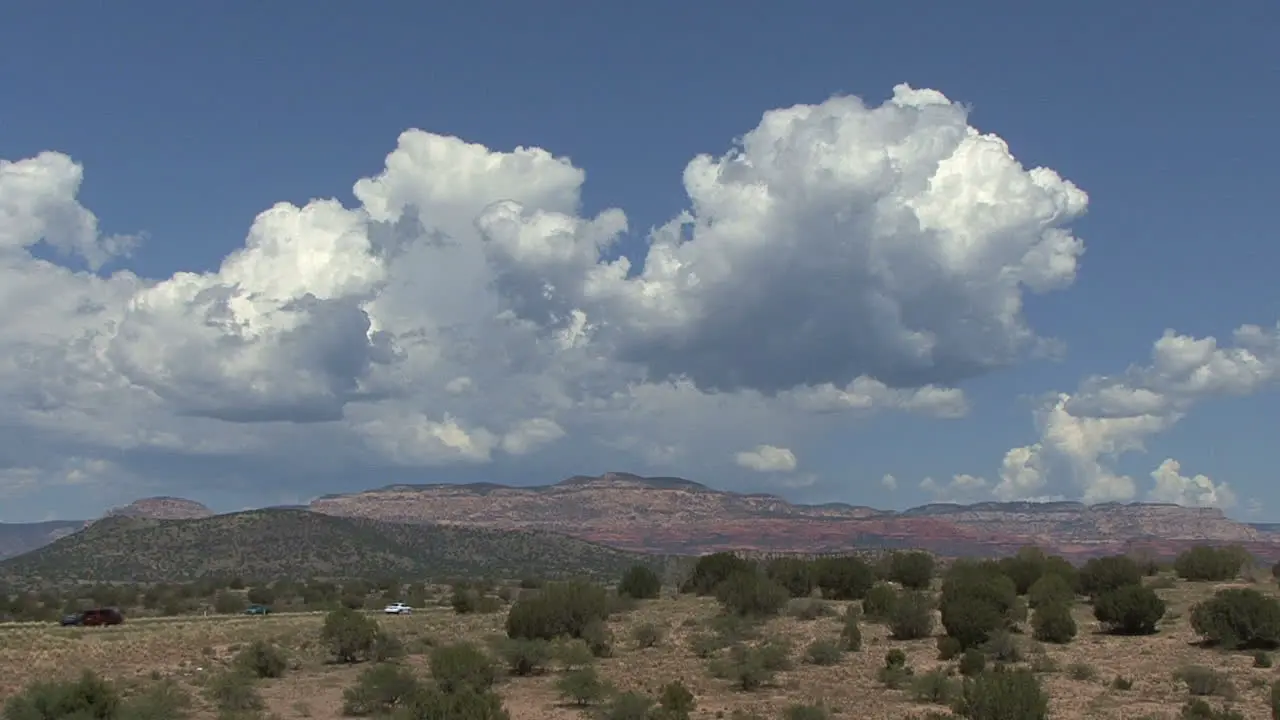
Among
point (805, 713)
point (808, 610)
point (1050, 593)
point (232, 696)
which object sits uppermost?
point (1050, 593)

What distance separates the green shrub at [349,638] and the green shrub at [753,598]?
18.8 meters

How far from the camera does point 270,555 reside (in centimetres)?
17612

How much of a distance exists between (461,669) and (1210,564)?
1931 inches

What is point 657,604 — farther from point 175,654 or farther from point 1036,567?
point 175,654

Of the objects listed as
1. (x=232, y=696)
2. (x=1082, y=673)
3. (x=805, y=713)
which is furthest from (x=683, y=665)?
(x=232, y=696)

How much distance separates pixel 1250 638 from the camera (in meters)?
51.1

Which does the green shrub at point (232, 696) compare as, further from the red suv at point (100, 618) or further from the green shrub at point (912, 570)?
the green shrub at point (912, 570)

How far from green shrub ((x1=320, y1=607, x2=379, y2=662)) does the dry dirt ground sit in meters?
0.97

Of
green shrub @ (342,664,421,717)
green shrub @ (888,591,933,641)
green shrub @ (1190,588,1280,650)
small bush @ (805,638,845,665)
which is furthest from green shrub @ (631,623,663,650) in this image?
green shrub @ (1190,588,1280,650)

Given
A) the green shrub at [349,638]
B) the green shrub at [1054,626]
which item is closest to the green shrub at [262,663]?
the green shrub at [349,638]

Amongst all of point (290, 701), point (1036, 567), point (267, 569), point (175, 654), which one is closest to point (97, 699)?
point (290, 701)

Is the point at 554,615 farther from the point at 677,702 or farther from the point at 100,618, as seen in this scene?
the point at 100,618

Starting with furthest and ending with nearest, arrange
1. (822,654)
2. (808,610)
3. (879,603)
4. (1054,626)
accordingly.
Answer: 1. (808,610)
2. (879,603)
3. (1054,626)
4. (822,654)

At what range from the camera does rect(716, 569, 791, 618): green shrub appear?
66375 mm
